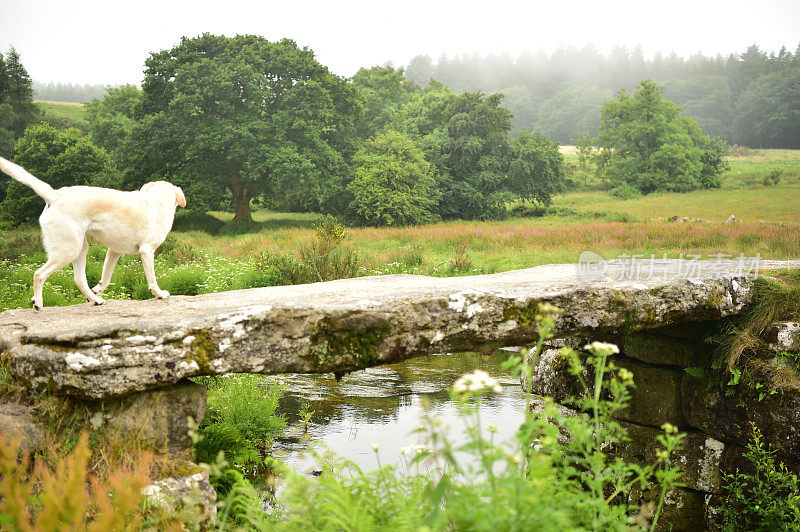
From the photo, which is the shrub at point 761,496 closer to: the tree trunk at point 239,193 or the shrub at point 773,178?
the shrub at point 773,178

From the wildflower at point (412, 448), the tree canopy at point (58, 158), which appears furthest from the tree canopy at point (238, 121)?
the wildflower at point (412, 448)

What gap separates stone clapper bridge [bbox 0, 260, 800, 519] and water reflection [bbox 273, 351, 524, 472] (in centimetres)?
152

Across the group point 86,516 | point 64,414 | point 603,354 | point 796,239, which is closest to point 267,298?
point 64,414

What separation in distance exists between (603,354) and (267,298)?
2.99 metres

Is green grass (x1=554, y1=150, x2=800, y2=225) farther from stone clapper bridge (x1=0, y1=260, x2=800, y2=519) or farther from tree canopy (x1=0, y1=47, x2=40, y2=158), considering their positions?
tree canopy (x1=0, y1=47, x2=40, y2=158)

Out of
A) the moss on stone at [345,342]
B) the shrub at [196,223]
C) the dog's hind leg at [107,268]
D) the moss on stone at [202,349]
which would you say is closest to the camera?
the moss on stone at [202,349]

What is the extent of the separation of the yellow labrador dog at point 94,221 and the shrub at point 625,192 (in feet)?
119

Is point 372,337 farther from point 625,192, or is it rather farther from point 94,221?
point 625,192

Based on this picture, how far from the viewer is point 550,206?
3403 cm

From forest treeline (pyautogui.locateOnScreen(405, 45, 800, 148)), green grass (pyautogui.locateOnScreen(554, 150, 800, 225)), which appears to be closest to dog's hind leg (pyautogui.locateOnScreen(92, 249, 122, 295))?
green grass (pyautogui.locateOnScreen(554, 150, 800, 225))

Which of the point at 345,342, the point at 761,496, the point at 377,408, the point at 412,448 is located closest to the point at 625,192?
the point at 377,408

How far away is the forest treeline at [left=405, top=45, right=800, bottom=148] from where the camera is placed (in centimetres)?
4041

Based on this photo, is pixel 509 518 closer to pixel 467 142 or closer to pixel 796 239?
pixel 796 239

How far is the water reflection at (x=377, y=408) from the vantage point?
589 cm
